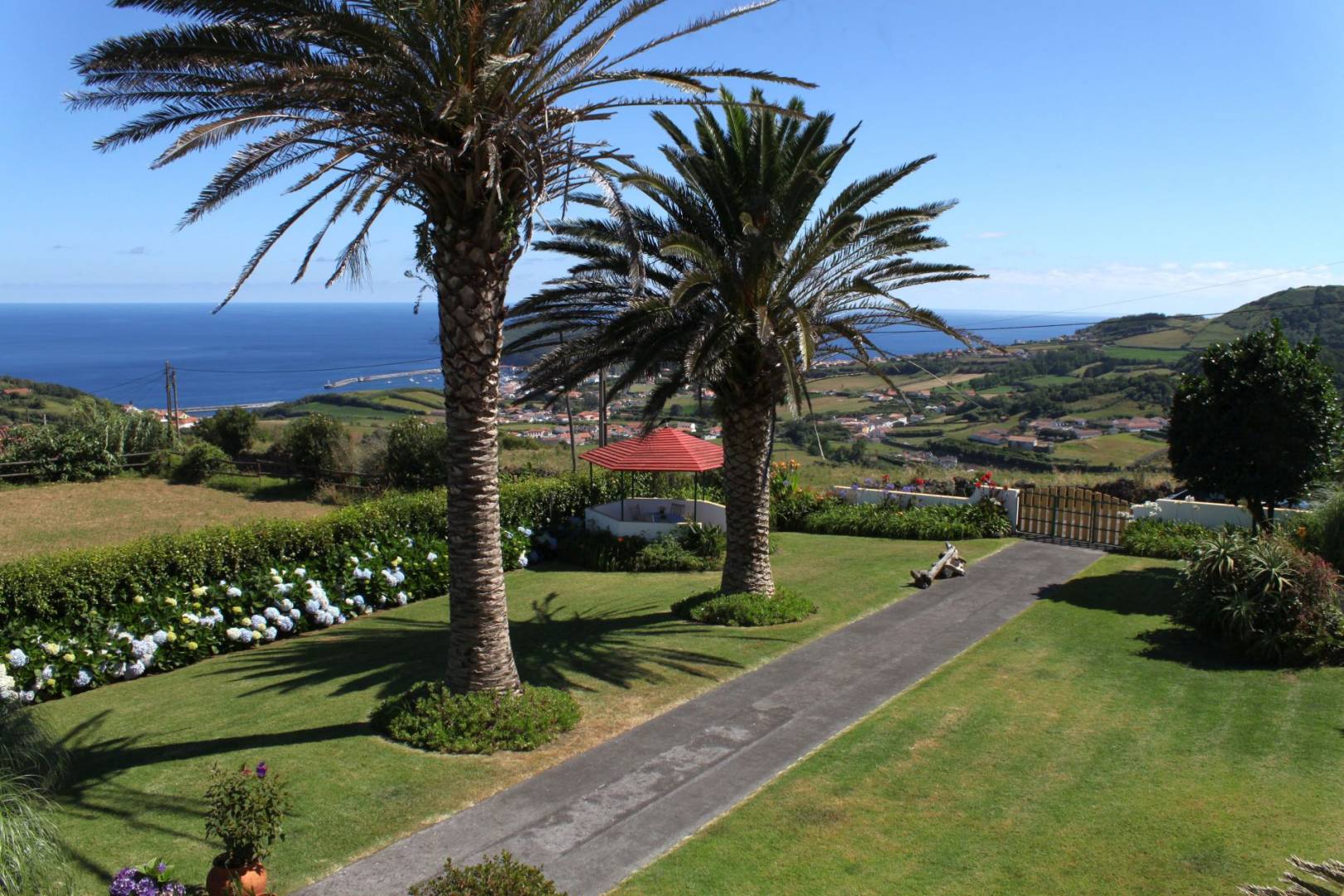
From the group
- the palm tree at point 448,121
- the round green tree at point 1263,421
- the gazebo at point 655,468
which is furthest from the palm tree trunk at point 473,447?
the round green tree at point 1263,421

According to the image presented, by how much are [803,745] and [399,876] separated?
4017 millimetres

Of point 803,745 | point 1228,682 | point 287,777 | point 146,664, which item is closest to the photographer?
point 287,777

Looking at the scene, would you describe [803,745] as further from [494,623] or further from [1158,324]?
[1158,324]

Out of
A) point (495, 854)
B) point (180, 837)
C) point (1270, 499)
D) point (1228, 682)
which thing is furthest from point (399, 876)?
point (1270, 499)

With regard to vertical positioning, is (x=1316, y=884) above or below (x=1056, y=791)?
above

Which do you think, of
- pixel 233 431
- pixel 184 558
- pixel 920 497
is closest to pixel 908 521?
pixel 920 497

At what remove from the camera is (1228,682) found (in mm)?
10367

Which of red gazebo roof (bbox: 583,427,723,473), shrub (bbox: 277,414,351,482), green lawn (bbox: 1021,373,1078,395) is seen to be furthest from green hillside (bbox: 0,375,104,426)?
green lawn (bbox: 1021,373,1078,395)

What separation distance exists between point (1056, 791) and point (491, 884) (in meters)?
4.93

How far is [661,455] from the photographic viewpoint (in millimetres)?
20406

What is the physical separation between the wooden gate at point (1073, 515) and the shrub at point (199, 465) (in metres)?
32.0

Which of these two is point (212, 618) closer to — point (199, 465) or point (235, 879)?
point (235, 879)

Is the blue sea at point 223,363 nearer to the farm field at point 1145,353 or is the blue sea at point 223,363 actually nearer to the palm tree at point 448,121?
the farm field at point 1145,353

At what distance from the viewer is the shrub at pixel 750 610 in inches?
522
